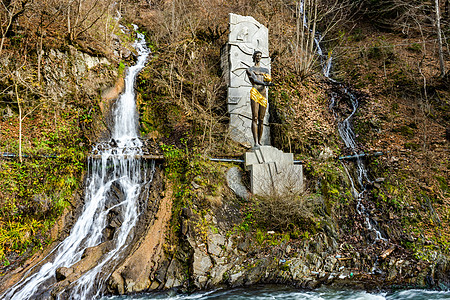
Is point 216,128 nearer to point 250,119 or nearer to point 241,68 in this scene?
point 250,119

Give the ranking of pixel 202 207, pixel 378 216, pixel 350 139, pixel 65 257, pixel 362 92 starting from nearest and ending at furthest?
pixel 65 257
pixel 202 207
pixel 378 216
pixel 350 139
pixel 362 92

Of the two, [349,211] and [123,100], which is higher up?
[123,100]

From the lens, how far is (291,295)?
192 inches

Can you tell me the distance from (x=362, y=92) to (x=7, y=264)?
11.9m

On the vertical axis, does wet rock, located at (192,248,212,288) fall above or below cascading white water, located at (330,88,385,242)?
below

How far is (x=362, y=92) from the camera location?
37.0 feet

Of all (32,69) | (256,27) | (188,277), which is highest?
(256,27)

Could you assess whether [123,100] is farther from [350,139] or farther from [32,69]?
[350,139]

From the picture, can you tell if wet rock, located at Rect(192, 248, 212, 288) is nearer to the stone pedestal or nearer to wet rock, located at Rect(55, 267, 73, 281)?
the stone pedestal

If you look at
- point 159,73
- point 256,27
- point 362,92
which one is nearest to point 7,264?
point 159,73

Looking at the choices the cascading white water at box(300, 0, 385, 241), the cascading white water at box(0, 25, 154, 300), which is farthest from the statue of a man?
the cascading white water at box(0, 25, 154, 300)

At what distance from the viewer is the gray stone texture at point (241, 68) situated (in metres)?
8.77

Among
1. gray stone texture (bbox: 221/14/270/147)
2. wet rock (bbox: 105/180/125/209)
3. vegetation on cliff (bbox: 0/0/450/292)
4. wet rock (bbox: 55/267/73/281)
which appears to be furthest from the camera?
gray stone texture (bbox: 221/14/270/147)

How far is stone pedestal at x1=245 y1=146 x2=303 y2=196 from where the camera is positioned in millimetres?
6703
